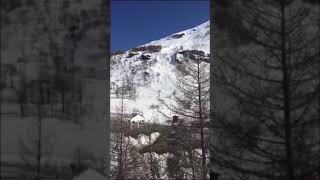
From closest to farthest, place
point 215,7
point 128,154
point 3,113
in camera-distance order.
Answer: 1. point 3,113
2. point 215,7
3. point 128,154

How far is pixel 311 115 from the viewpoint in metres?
4.20

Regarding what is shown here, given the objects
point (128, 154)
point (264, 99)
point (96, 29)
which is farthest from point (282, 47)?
point (128, 154)

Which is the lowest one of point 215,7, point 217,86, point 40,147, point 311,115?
point 40,147

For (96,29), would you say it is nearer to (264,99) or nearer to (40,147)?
(40,147)

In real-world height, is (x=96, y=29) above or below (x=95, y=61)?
above

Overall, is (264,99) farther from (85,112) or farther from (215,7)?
(85,112)

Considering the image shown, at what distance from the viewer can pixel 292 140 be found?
13.8 ft

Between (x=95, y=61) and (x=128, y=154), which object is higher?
(x=95, y=61)

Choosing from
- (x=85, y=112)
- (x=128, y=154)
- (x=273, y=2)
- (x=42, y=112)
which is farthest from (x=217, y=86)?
(x=128, y=154)

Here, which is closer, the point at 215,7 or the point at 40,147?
the point at 40,147

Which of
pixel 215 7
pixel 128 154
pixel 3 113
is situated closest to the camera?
pixel 3 113

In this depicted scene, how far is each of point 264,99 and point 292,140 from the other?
0.50 meters

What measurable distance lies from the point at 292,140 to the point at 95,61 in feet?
7.17

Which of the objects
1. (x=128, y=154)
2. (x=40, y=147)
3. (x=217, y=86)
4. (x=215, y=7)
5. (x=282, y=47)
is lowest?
(x=128, y=154)
